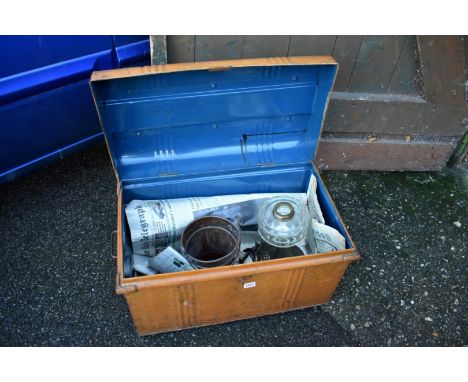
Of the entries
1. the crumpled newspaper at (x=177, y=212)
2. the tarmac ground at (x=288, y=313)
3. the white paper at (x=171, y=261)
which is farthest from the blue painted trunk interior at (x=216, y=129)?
the tarmac ground at (x=288, y=313)

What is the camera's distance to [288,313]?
6.57ft

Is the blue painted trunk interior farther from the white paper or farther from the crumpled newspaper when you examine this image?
the white paper

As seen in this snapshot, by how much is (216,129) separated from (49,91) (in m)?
0.93

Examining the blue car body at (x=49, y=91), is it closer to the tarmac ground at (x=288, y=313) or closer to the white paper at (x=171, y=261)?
the tarmac ground at (x=288, y=313)

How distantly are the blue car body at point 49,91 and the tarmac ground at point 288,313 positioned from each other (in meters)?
0.31

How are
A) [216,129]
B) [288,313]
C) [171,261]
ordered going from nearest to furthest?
[171,261] → [216,129] → [288,313]

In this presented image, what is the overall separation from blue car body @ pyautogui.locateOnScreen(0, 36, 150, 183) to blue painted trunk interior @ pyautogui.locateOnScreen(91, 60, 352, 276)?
60 centimetres

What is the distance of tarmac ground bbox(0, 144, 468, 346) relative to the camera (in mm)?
1919

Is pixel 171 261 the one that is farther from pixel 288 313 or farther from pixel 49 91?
pixel 49 91

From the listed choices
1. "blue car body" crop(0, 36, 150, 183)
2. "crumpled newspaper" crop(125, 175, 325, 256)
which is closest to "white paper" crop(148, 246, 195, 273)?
"crumpled newspaper" crop(125, 175, 325, 256)

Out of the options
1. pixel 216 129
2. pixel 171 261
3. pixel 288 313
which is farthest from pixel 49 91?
pixel 288 313

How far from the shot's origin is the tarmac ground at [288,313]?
1919mm

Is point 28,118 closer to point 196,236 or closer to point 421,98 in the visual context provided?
point 196,236

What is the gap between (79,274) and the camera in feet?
6.93
